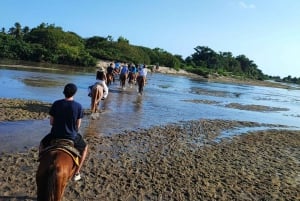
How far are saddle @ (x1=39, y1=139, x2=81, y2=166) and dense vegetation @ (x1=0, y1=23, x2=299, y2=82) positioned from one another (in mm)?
65554

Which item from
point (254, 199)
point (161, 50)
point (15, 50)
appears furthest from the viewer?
point (161, 50)

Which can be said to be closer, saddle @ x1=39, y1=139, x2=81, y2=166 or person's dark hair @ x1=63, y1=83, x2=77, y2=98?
saddle @ x1=39, y1=139, x2=81, y2=166

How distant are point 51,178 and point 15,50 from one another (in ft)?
220

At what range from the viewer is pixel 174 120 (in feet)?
54.5

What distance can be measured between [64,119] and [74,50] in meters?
73.3

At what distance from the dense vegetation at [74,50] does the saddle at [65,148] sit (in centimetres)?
6555

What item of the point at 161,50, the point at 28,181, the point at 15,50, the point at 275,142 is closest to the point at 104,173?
the point at 28,181

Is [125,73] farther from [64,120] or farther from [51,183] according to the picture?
[51,183]

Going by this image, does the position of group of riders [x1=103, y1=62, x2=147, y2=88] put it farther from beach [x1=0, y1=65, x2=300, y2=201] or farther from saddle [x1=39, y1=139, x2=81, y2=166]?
saddle [x1=39, y1=139, x2=81, y2=166]

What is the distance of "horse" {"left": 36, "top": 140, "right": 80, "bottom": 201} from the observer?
5184 millimetres

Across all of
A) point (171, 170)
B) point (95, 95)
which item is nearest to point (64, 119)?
point (171, 170)

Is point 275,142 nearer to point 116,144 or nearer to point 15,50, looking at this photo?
point 116,144

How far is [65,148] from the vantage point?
567 centimetres

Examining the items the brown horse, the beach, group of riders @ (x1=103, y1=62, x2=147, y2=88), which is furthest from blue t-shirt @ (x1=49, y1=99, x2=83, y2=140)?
group of riders @ (x1=103, y1=62, x2=147, y2=88)
